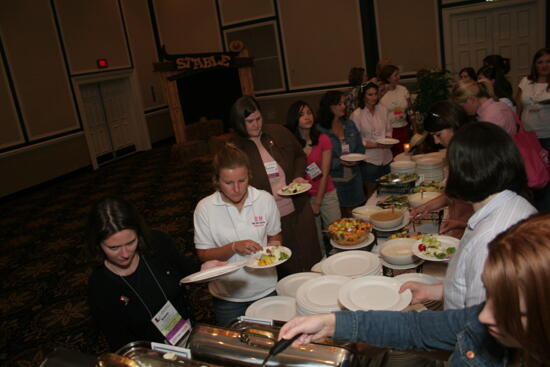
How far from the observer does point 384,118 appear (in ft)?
14.5

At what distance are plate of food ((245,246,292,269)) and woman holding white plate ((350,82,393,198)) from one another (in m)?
2.49

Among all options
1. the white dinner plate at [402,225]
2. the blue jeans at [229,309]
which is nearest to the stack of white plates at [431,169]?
the white dinner plate at [402,225]

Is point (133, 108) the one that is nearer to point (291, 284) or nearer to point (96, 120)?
point (96, 120)

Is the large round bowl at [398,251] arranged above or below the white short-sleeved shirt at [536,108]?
below

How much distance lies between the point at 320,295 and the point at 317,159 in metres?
1.81

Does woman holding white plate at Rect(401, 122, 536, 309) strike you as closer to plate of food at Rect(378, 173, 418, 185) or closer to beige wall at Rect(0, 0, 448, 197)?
plate of food at Rect(378, 173, 418, 185)

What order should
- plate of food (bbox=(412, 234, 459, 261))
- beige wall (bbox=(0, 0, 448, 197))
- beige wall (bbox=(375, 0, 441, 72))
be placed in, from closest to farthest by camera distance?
1. plate of food (bbox=(412, 234, 459, 261))
2. beige wall (bbox=(0, 0, 448, 197))
3. beige wall (bbox=(375, 0, 441, 72))

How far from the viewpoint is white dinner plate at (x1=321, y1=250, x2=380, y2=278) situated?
1941 millimetres

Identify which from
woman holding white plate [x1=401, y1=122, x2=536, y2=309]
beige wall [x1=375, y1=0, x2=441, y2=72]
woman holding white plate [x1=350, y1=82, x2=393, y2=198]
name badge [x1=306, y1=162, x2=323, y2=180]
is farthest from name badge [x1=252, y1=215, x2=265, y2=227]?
beige wall [x1=375, y1=0, x2=441, y2=72]

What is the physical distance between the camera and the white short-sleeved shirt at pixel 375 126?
14.0 ft

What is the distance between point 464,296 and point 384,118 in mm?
3408

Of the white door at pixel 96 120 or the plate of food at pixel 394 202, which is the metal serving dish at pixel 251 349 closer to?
the plate of food at pixel 394 202

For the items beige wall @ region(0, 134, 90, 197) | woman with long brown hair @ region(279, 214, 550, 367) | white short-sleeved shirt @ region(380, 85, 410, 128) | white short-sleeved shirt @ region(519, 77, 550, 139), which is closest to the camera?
woman with long brown hair @ region(279, 214, 550, 367)

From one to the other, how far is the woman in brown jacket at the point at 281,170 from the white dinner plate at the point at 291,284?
70 cm
